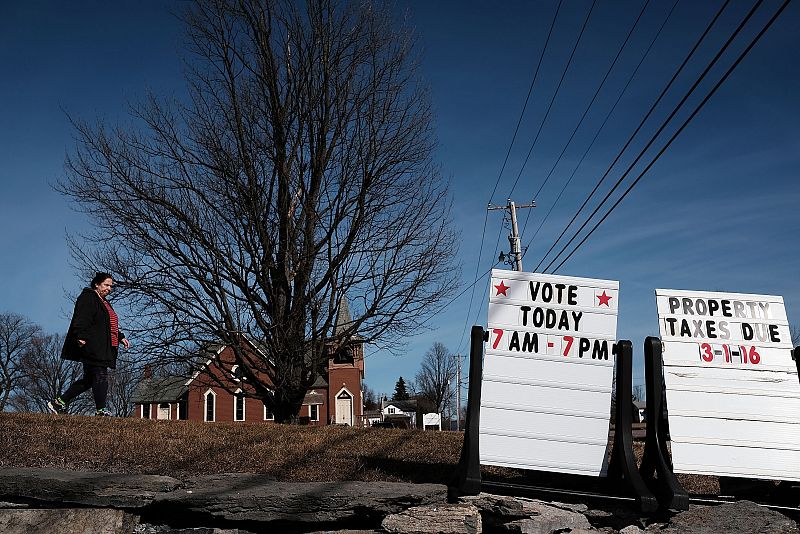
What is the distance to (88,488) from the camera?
443 cm

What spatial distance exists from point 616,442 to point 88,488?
3693 millimetres

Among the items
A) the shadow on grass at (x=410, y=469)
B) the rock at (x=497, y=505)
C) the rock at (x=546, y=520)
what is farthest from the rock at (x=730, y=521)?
the shadow on grass at (x=410, y=469)

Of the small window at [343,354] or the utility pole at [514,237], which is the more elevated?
the utility pole at [514,237]

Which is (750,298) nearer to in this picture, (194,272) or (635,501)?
(635,501)

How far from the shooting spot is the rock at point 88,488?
439cm

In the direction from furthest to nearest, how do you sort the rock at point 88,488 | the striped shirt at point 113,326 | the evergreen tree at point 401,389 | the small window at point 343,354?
the evergreen tree at point 401,389 < the small window at point 343,354 < the striped shirt at point 113,326 < the rock at point 88,488

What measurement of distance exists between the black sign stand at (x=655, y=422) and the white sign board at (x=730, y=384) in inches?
3.3

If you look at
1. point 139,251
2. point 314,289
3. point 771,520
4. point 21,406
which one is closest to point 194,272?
point 139,251

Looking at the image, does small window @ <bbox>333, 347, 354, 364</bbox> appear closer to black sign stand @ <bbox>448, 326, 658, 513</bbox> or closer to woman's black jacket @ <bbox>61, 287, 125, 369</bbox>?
woman's black jacket @ <bbox>61, 287, 125, 369</bbox>

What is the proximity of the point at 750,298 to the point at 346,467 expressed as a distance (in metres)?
3.53

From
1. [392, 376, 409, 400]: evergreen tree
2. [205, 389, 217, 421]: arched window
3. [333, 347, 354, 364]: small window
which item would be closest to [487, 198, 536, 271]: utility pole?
[333, 347, 354, 364]: small window

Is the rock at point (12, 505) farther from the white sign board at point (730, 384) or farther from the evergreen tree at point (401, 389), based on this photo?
the evergreen tree at point (401, 389)

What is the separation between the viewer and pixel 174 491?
14.9ft

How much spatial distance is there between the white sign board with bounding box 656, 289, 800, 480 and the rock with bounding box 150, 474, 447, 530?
1829 millimetres
